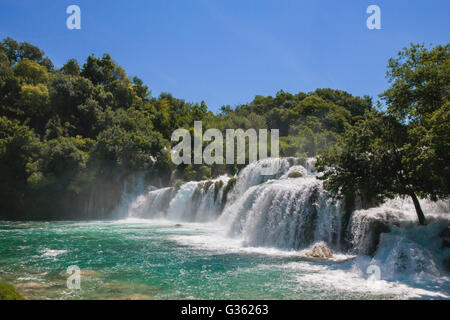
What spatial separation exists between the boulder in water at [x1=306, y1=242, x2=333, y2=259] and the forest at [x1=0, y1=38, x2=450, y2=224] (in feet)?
7.24

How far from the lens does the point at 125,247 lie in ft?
48.2

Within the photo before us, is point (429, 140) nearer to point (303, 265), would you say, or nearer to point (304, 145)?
point (303, 265)

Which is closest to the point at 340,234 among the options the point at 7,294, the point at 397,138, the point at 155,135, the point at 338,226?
the point at 338,226

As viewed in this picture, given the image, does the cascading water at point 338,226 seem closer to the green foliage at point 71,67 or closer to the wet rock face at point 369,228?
the wet rock face at point 369,228

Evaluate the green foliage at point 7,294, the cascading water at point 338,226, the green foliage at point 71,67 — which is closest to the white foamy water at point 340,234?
the cascading water at point 338,226

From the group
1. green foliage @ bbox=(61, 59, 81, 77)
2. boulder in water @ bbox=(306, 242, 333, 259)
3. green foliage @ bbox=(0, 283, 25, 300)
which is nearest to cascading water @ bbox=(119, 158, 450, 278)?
boulder in water @ bbox=(306, 242, 333, 259)

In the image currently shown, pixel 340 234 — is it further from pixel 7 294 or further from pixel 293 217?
pixel 7 294

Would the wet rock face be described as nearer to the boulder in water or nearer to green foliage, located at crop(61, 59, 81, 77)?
the boulder in water

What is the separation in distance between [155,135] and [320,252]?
2834 cm

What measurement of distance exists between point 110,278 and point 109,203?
2571cm

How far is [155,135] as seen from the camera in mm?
37094

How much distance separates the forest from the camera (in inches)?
410
